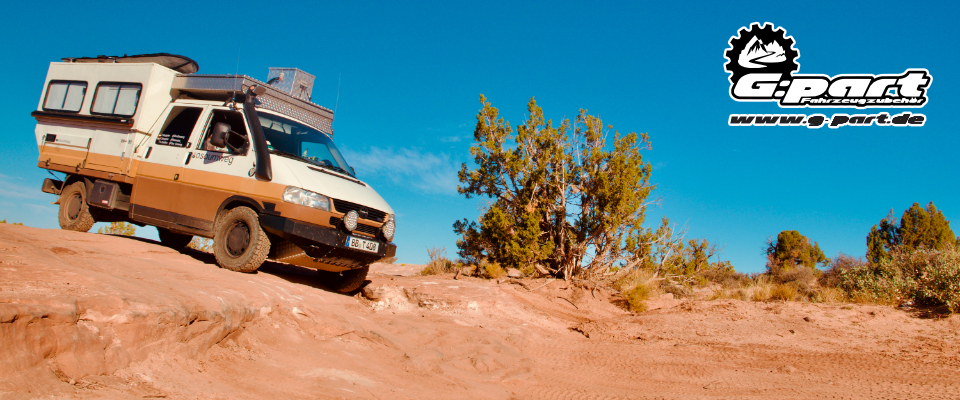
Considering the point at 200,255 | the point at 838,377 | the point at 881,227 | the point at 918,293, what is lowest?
the point at 200,255

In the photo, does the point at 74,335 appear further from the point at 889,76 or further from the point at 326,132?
the point at 889,76

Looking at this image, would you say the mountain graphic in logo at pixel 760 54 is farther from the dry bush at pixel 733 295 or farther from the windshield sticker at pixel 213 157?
the windshield sticker at pixel 213 157

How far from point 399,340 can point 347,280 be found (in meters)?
2.27

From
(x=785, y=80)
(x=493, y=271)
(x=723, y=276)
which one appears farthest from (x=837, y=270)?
(x=493, y=271)

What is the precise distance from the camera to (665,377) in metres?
6.55

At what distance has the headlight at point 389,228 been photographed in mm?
7961

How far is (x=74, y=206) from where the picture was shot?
926 cm

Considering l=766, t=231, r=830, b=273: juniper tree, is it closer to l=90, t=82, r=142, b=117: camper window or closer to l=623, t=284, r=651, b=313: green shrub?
l=623, t=284, r=651, b=313: green shrub

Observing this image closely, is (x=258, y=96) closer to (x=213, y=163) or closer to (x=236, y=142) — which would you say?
(x=236, y=142)

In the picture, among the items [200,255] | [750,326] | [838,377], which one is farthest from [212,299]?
[750,326]

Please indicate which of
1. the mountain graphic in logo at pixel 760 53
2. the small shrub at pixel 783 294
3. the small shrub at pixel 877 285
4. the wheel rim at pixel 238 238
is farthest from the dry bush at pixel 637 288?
the wheel rim at pixel 238 238

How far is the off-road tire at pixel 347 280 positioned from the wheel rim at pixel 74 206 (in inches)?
182

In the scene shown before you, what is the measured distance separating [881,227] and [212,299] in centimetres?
2665

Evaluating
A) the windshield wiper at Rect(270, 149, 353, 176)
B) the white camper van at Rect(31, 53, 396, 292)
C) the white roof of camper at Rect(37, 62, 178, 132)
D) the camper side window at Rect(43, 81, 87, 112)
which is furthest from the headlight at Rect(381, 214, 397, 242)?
the camper side window at Rect(43, 81, 87, 112)
